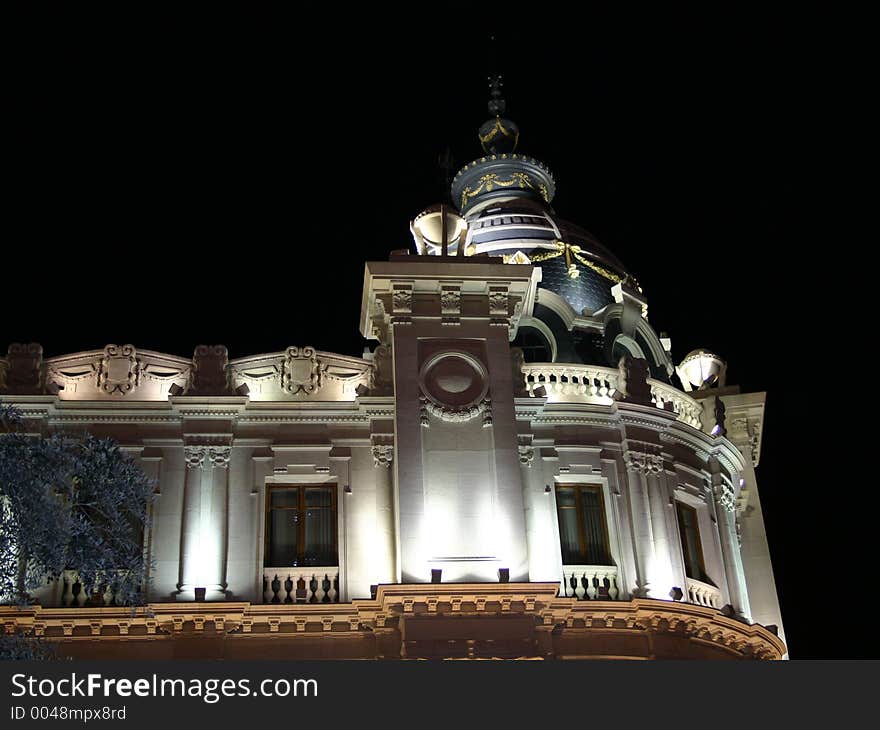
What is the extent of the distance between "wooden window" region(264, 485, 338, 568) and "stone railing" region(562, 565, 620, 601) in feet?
16.0

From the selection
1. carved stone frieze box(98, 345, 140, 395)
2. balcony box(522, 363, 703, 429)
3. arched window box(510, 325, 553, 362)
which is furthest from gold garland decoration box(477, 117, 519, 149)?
carved stone frieze box(98, 345, 140, 395)

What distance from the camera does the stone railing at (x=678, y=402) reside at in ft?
107

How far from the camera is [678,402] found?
33.5 m

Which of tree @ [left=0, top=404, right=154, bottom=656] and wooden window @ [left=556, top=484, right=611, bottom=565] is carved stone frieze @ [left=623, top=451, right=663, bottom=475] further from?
tree @ [left=0, top=404, right=154, bottom=656]

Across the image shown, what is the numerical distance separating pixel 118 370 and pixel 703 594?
1370cm

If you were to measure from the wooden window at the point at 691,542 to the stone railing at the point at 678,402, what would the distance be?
2193 millimetres

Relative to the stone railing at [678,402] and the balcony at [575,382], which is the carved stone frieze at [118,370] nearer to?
the balcony at [575,382]

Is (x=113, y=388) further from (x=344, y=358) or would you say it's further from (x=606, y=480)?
(x=606, y=480)

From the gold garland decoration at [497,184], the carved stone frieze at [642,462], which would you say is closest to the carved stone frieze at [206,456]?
the carved stone frieze at [642,462]

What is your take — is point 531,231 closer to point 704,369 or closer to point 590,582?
point 704,369

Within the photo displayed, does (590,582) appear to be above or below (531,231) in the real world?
below

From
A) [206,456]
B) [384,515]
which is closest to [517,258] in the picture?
[384,515]

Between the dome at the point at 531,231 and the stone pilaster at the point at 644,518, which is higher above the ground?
the dome at the point at 531,231

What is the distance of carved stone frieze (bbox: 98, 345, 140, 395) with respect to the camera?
97.9 ft
